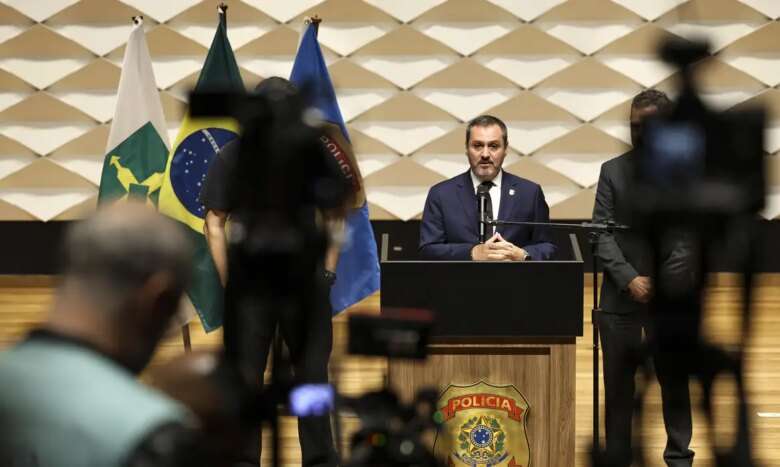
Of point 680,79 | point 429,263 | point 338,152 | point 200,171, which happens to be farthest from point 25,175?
point 680,79

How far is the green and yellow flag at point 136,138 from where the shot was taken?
606cm

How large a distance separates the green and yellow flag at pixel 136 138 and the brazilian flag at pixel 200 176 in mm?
333

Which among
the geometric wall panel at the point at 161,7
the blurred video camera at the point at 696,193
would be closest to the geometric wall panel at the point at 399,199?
the geometric wall panel at the point at 161,7

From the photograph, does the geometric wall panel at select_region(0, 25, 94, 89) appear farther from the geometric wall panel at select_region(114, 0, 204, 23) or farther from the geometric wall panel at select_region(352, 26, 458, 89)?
the geometric wall panel at select_region(352, 26, 458, 89)

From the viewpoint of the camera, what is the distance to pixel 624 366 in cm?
283

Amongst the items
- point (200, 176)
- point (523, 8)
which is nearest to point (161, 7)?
point (523, 8)

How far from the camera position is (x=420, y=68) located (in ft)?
30.3

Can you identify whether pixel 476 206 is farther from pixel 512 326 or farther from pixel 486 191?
pixel 512 326

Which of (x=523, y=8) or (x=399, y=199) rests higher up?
(x=523, y=8)

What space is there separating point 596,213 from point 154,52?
4979mm

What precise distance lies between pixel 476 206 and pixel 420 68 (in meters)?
4.23

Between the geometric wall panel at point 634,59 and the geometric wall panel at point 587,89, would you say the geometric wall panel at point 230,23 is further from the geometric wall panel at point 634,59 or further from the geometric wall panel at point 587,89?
the geometric wall panel at point 634,59

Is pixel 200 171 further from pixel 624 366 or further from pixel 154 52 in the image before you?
pixel 154 52

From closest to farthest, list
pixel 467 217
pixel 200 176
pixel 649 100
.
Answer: pixel 649 100
pixel 467 217
pixel 200 176
